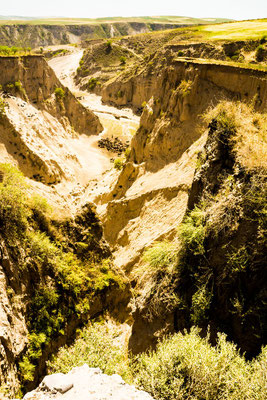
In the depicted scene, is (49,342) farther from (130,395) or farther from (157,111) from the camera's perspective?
(157,111)

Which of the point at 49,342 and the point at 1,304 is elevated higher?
the point at 1,304

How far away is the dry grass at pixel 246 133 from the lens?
803cm

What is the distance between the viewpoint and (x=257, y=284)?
24.8 feet

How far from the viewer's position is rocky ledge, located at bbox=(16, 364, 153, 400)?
18.0 ft

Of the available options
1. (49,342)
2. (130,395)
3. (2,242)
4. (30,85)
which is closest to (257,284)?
(130,395)

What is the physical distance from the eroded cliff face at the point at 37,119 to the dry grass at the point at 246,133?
71.5ft

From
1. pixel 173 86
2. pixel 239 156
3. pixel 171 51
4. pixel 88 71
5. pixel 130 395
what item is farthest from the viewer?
pixel 88 71

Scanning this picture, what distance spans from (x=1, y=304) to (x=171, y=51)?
156 feet

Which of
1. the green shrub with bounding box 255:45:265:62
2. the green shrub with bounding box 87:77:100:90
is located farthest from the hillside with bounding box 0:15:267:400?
the green shrub with bounding box 87:77:100:90

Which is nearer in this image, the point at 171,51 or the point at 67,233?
the point at 67,233

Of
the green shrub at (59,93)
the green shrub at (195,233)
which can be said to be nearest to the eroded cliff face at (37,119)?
the green shrub at (59,93)

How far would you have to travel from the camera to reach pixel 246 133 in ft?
29.3

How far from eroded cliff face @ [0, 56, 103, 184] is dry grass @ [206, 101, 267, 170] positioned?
21.8m

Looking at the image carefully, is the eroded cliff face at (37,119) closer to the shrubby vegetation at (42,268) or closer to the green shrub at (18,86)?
the green shrub at (18,86)
